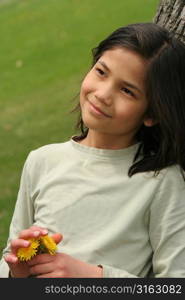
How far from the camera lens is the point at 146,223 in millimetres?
2652

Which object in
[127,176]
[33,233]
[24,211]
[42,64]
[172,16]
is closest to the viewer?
[33,233]

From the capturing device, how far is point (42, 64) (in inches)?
398

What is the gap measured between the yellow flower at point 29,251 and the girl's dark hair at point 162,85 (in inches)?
20.0

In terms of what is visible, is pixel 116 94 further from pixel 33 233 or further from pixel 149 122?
pixel 33 233

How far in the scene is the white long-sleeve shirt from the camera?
2.60 metres

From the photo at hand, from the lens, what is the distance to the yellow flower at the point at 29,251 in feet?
7.98

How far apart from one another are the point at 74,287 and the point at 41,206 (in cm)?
42

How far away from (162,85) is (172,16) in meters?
0.85

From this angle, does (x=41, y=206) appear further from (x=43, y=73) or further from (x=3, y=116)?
(x=43, y=73)

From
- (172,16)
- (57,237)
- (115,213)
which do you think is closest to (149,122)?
(115,213)

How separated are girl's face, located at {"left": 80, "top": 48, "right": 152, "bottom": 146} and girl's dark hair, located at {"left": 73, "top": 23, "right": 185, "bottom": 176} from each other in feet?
0.12

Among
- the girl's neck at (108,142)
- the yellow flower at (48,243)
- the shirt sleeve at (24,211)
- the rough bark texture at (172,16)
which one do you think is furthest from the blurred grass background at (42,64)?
the yellow flower at (48,243)

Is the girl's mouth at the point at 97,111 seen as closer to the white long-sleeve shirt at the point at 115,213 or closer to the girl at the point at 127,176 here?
the girl at the point at 127,176

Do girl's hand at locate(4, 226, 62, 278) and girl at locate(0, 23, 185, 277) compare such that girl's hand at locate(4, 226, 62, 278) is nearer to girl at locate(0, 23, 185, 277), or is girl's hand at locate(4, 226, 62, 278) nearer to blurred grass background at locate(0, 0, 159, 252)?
girl at locate(0, 23, 185, 277)
